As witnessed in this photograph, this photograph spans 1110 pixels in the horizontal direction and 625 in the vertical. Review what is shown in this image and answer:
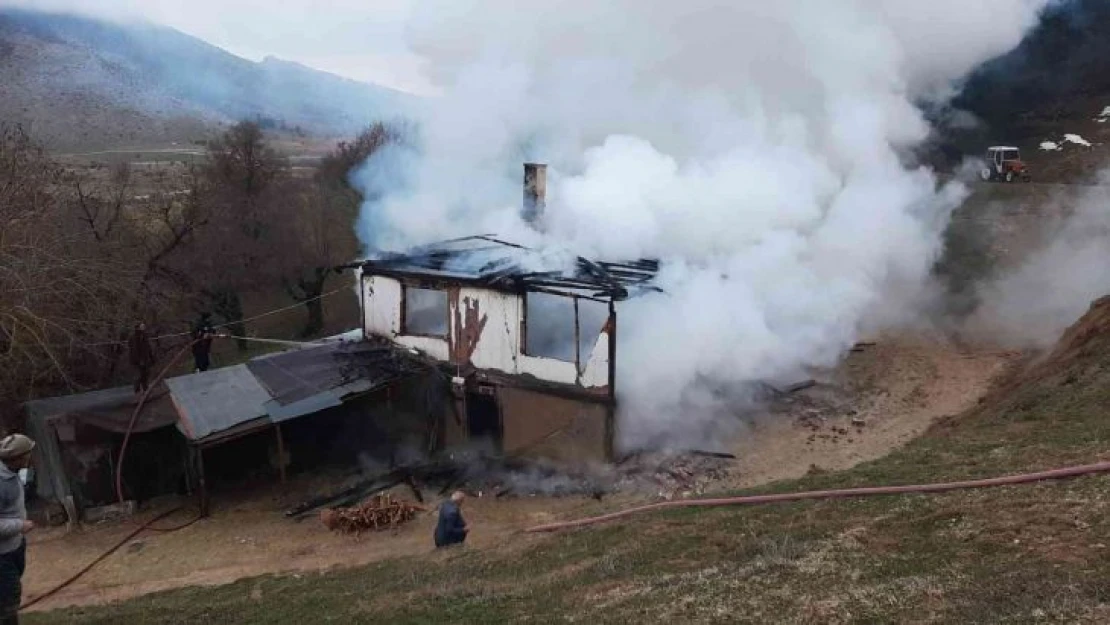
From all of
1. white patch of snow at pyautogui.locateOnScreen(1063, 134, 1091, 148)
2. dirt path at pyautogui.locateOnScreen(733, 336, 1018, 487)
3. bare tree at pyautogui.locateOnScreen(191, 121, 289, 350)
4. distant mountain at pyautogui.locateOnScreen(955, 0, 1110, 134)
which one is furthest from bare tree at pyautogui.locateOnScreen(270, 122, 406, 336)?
white patch of snow at pyautogui.locateOnScreen(1063, 134, 1091, 148)

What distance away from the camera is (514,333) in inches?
663

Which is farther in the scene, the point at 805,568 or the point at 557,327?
the point at 557,327

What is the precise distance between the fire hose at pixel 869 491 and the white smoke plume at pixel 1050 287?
15.2m

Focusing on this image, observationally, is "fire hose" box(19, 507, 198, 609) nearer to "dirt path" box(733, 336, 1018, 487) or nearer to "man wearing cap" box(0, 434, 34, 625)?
"man wearing cap" box(0, 434, 34, 625)

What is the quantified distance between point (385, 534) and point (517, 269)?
619 centimetres

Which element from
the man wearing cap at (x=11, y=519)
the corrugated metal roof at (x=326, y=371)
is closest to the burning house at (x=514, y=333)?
the corrugated metal roof at (x=326, y=371)

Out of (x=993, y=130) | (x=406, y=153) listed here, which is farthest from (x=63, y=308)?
(x=993, y=130)

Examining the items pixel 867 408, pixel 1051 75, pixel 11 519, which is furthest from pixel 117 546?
pixel 1051 75

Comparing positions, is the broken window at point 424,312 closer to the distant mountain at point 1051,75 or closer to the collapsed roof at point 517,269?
the collapsed roof at point 517,269

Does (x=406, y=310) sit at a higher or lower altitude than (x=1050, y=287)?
lower

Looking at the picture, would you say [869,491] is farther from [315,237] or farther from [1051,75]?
[1051,75]

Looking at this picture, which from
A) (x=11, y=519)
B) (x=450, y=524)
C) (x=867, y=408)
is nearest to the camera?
(x=11, y=519)

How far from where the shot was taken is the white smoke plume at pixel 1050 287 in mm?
22984

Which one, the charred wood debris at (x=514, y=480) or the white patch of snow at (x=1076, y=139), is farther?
the white patch of snow at (x=1076, y=139)
